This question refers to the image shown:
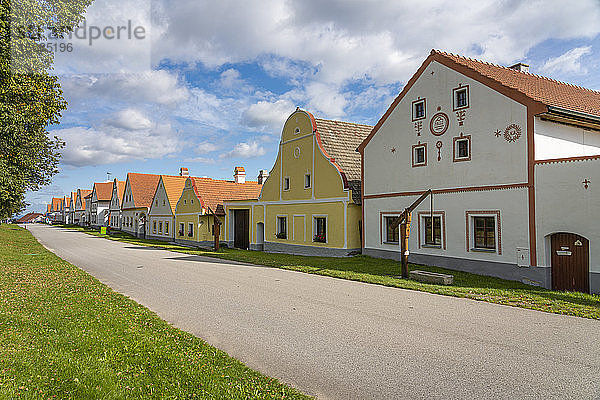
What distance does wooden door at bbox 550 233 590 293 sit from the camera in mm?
12555

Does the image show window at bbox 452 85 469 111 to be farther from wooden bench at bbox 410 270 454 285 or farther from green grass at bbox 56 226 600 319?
wooden bench at bbox 410 270 454 285

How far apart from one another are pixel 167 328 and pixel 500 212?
12.0 metres

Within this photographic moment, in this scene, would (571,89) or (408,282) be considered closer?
(408,282)

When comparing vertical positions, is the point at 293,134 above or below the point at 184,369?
above

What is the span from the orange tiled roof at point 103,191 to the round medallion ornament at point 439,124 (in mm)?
71560

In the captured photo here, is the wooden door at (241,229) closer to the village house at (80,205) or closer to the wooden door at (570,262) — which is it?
the wooden door at (570,262)

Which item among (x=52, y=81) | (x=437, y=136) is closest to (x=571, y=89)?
(x=437, y=136)

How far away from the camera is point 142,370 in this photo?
5.90m

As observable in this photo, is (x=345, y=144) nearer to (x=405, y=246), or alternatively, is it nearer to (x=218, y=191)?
(x=405, y=246)

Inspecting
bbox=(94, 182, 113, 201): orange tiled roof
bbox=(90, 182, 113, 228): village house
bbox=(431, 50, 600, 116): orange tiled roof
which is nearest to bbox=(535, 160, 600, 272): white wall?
bbox=(431, 50, 600, 116): orange tiled roof

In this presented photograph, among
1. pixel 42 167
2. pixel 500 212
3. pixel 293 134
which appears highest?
pixel 293 134

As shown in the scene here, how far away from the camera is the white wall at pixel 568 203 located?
12.2 metres

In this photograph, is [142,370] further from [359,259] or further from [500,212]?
[359,259]

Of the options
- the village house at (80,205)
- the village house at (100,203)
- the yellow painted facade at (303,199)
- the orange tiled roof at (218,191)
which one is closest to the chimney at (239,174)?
the orange tiled roof at (218,191)
